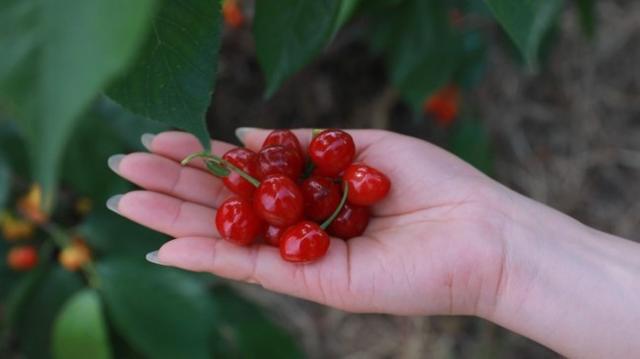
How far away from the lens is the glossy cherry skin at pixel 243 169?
1.04 meters

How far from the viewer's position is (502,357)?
191 centimetres

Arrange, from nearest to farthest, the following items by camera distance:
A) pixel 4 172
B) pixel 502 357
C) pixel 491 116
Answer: pixel 4 172 < pixel 502 357 < pixel 491 116

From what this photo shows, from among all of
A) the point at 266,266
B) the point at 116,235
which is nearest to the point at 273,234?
the point at 266,266

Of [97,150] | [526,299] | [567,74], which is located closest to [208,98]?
[526,299]

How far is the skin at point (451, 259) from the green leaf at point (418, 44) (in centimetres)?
36

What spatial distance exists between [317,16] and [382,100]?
1384mm

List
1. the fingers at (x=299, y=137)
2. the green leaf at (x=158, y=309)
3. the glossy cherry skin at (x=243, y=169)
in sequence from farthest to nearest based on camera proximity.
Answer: the green leaf at (x=158, y=309) < the fingers at (x=299, y=137) < the glossy cherry skin at (x=243, y=169)

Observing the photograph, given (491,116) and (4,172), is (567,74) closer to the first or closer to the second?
(491,116)

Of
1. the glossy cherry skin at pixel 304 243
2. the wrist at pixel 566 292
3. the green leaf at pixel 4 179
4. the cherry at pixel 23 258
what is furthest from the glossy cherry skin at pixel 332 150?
the cherry at pixel 23 258

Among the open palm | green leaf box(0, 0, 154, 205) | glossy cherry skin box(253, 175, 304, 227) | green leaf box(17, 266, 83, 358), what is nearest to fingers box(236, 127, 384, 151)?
the open palm

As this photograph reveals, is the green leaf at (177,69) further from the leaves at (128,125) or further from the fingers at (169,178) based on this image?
the leaves at (128,125)

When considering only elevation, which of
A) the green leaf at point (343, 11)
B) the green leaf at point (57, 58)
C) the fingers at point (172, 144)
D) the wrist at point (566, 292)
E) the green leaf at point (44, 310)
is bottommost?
the green leaf at point (44, 310)

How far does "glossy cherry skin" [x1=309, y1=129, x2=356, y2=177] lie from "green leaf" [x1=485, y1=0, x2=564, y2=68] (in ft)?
1.29

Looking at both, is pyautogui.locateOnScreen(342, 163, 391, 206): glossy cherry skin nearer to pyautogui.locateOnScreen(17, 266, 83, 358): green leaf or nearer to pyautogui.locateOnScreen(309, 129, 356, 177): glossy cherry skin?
pyautogui.locateOnScreen(309, 129, 356, 177): glossy cherry skin
